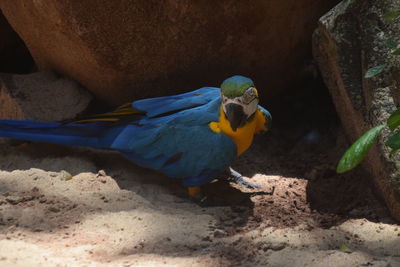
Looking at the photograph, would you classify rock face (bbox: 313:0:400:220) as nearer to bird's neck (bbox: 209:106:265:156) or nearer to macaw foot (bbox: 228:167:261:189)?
bird's neck (bbox: 209:106:265:156)

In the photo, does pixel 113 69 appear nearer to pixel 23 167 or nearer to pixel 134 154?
pixel 134 154

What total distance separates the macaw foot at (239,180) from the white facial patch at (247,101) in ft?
1.61

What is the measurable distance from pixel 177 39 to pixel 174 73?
22 centimetres

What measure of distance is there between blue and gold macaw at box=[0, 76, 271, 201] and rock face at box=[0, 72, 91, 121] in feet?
0.76

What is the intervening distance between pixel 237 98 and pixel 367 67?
2.08 feet

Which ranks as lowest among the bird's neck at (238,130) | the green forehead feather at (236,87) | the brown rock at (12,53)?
the bird's neck at (238,130)

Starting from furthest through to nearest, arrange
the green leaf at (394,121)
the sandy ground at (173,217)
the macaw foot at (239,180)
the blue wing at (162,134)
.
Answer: the macaw foot at (239,180)
the blue wing at (162,134)
the sandy ground at (173,217)
the green leaf at (394,121)

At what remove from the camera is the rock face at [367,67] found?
7.36ft

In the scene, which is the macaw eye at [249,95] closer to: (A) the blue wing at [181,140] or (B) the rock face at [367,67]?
(A) the blue wing at [181,140]

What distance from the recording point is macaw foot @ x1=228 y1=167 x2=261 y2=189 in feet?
9.13

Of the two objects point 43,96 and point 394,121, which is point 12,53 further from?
point 394,121

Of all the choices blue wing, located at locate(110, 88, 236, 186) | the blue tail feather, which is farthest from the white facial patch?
the blue tail feather

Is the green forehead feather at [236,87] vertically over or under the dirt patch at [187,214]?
over

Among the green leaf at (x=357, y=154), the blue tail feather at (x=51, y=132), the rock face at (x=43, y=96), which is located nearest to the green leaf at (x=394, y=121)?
the green leaf at (x=357, y=154)
